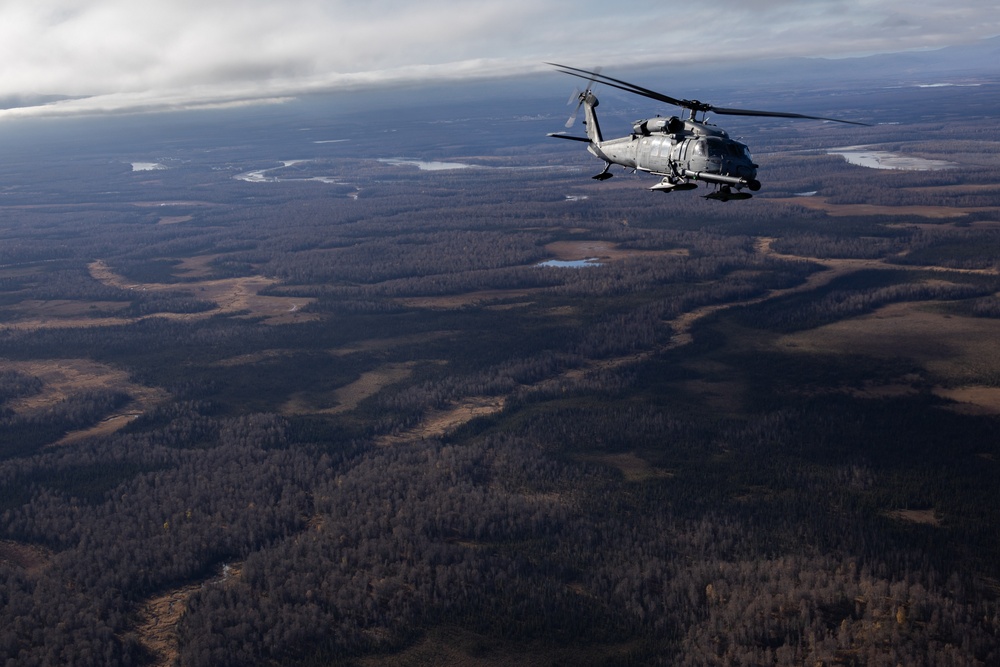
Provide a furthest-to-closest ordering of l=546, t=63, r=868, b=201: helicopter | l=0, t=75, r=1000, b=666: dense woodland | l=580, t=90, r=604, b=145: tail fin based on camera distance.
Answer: l=580, t=90, r=604, b=145: tail fin
l=0, t=75, r=1000, b=666: dense woodland
l=546, t=63, r=868, b=201: helicopter

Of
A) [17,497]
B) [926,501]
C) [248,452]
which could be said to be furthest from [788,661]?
[17,497]

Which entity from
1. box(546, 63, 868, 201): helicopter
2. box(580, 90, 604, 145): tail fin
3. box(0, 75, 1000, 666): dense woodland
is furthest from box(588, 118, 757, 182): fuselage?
box(0, 75, 1000, 666): dense woodland

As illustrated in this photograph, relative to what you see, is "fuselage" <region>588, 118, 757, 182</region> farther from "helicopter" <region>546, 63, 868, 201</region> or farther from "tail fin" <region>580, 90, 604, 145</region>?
"tail fin" <region>580, 90, 604, 145</region>

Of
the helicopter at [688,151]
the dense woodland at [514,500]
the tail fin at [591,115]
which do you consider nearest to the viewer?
the helicopter at [688,151]

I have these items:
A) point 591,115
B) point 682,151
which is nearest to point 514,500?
point 591,115

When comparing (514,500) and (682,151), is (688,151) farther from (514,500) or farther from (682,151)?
(514,500)

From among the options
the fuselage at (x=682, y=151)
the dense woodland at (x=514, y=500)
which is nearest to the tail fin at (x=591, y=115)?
the fuselage at (x=682, y=151)

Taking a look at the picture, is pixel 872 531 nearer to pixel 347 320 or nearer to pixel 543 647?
pixel 543 647

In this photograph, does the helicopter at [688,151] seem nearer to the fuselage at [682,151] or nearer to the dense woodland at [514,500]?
the fuselage at [682,151]
